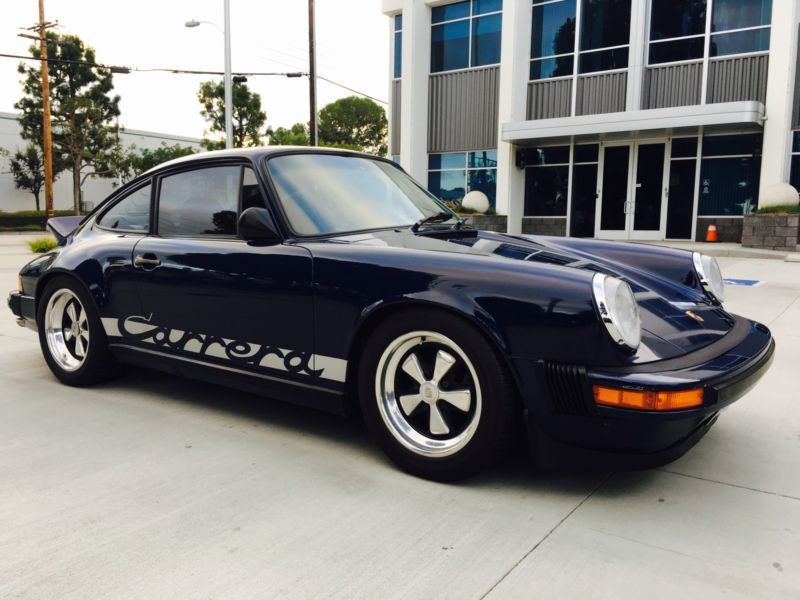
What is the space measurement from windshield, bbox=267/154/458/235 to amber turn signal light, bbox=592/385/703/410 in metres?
1.46

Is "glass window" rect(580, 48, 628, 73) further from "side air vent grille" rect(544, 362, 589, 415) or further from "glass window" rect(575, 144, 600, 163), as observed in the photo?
"side air vent grille" rect(544, 362, 589, 415)

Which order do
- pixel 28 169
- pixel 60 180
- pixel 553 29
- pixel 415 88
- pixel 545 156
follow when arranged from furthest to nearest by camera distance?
pixel 60 180 → pixel 28 169 → pixel 415 88 → pixel 545 156 → pixel 553 29

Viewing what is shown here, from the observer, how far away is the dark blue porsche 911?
93.4 inches

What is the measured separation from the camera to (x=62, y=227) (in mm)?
4582

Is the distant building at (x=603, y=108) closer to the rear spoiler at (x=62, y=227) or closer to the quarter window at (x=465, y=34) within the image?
the quarter window at (x=465, y=34)

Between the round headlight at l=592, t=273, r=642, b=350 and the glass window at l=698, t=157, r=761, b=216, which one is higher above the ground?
the glass window at l=698, t=157, r=761, b=216

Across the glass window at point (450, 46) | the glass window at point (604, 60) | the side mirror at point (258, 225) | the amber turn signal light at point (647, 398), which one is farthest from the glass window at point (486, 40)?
the amber turn signal light at point (647, 398)

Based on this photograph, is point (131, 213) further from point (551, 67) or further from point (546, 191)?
point (551, 67)

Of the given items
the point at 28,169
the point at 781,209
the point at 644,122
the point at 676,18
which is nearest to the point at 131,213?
the point at 781,209

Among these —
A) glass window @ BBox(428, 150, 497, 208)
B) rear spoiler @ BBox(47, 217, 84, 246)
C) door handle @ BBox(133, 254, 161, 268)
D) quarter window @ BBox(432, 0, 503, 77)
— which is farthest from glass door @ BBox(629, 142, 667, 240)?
door handle @ BBox(133, 254, 161, 268)

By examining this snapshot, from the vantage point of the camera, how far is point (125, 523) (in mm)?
2412

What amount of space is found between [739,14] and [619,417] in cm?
1800

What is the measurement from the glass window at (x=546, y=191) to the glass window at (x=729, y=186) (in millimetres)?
3826

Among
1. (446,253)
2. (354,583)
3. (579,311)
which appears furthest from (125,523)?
(579,311)
